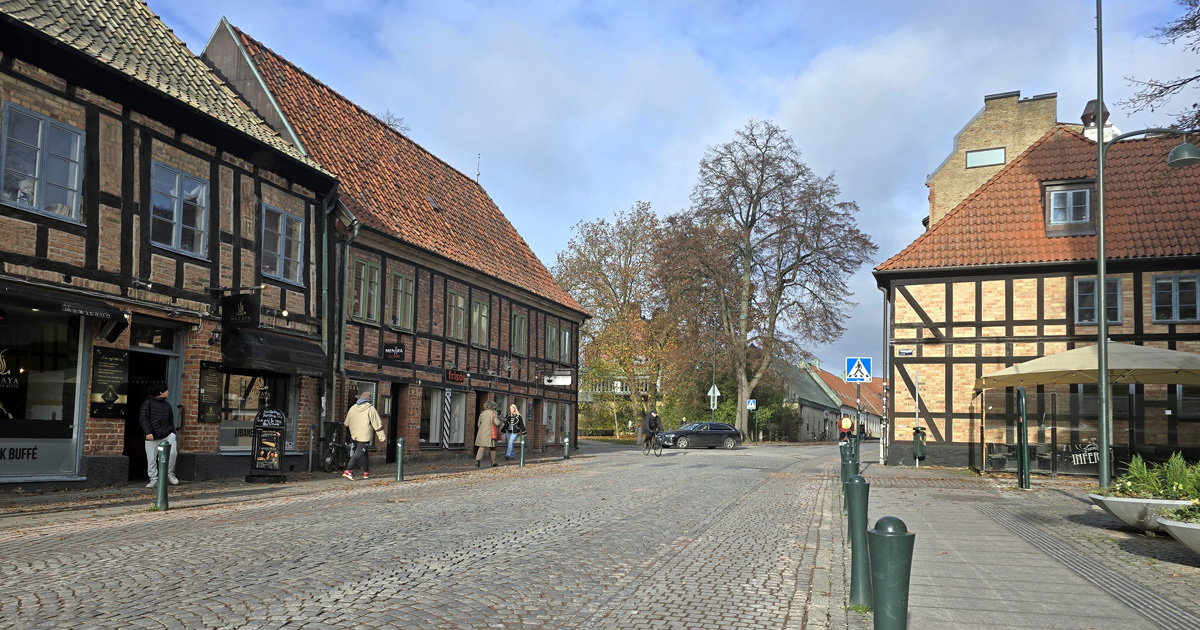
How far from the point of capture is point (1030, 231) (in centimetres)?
2728

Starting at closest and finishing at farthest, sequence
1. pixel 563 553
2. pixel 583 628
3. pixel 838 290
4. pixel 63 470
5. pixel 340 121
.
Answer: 1. pixel 583 628
2. pixel 563 553
3. pixel 63 470
4. pixel 340 121
5. pixel 838 290

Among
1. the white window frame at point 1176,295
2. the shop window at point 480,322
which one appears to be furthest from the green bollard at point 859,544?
the white window frame at point 1176,295

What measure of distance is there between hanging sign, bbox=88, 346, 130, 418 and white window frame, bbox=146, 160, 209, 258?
2053 millimetres

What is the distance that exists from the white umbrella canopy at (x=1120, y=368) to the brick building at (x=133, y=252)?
48.8 feet

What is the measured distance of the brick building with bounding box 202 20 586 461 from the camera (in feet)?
74.1

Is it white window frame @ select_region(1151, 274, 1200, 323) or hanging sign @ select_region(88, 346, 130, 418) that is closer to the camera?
hanging sign @ select_region(88, 346, 130, 418)

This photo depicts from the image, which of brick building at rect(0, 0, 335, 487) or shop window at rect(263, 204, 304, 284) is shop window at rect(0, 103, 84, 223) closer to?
brick building at rect(0, 0, 335, 487)

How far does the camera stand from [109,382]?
50.8 feet

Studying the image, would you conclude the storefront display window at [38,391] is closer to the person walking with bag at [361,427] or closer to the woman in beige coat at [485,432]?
the person walking with bag at [361,427]

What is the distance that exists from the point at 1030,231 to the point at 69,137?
78.0 ft

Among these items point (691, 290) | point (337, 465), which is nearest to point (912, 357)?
point (337, 465)

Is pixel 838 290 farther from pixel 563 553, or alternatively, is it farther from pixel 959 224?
pixel 563 553

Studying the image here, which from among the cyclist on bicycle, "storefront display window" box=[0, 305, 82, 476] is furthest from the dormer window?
"storefront display window" box=[0, 305, 82, 476]

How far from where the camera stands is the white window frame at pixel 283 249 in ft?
63.7
